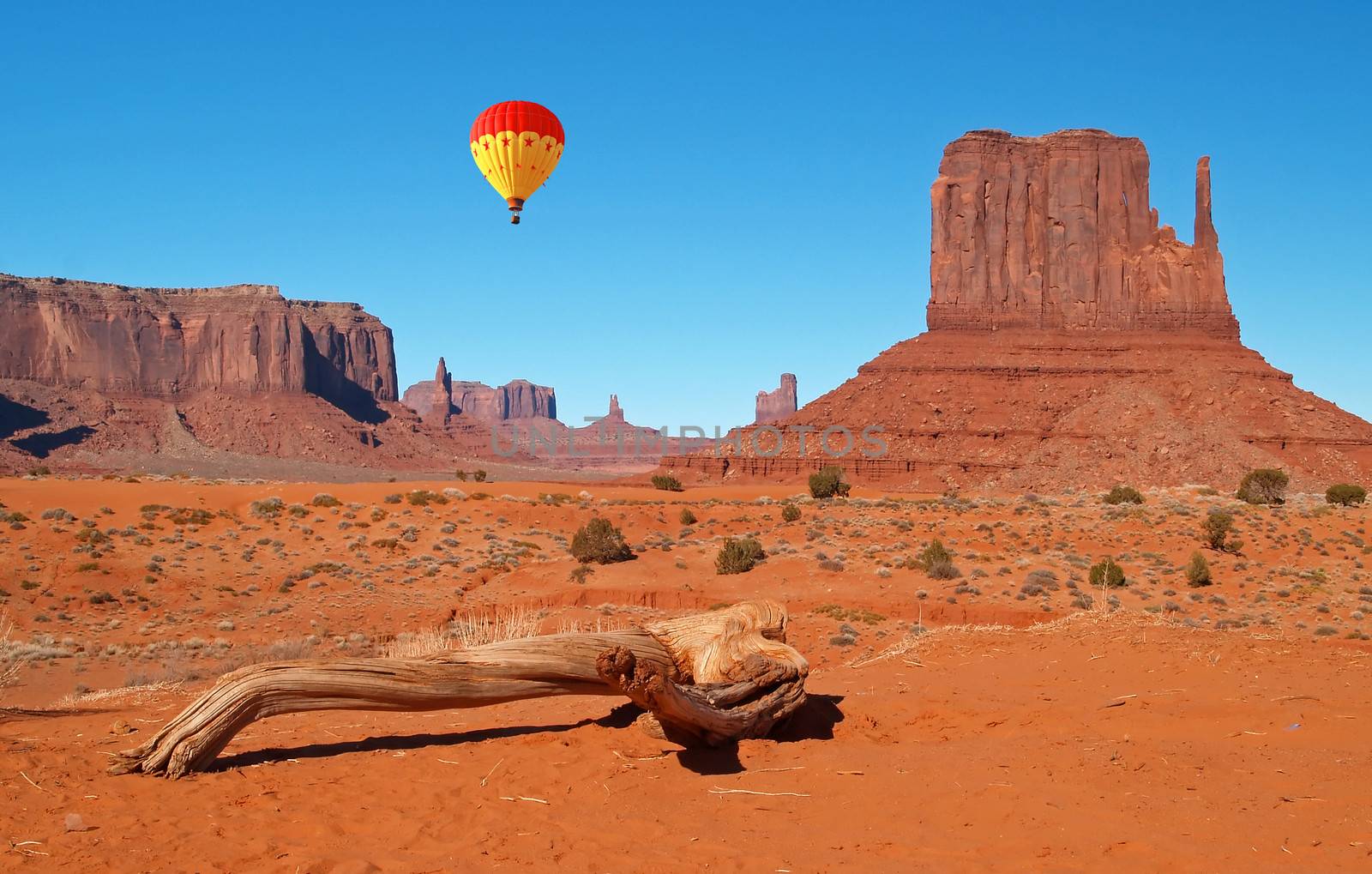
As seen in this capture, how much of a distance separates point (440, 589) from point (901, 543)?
12.9 metres

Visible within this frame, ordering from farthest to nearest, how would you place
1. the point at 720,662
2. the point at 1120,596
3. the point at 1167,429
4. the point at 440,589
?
1. the point at 1167,429
2. the point at 440,589
3. the point at 1120,596
4. the point at 720,662

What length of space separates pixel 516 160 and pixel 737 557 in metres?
11.3

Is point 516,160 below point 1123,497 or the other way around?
the other way around

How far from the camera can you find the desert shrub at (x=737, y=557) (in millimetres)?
25000

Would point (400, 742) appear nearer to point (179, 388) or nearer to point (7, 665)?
point (7, 665)

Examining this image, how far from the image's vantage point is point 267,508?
32281 mm

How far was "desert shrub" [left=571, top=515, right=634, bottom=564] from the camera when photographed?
85.3ft

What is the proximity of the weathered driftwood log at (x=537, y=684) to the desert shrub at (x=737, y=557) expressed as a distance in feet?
54.2

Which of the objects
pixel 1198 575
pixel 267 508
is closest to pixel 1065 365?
pixel 1198 575

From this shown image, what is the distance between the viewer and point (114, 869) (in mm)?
4918

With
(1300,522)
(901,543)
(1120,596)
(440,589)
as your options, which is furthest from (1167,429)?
(440,589)

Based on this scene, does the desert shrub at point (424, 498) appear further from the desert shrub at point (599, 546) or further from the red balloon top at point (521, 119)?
the red balloon top at point (521, 119)

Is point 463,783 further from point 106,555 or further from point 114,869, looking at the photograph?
point 106,555

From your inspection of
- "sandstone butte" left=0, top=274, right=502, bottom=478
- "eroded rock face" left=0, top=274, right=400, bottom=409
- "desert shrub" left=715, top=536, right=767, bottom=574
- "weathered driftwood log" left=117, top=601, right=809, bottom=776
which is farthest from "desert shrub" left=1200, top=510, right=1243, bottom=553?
"eroded rock face" left=0, top=274, right=400, bottom=409
